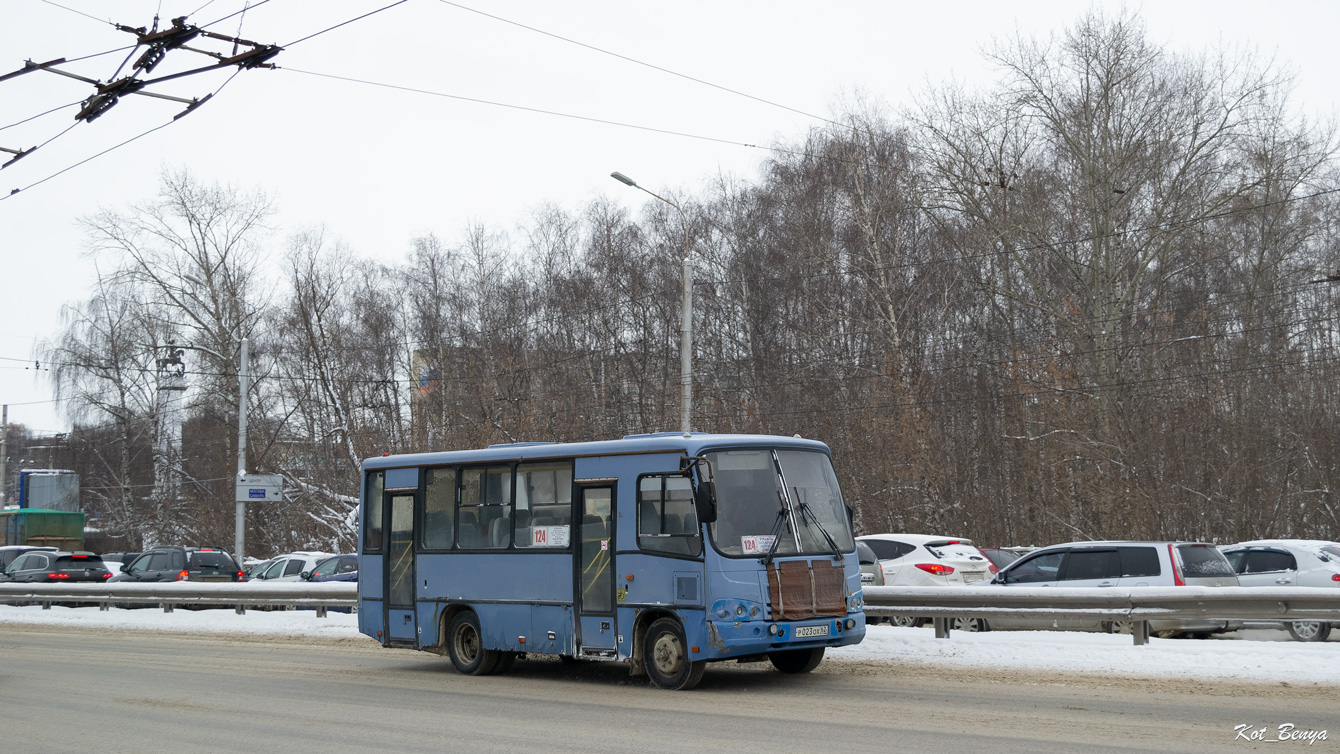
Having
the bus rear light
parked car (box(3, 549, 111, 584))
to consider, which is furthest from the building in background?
the bus rear light

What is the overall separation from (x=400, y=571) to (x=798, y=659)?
567cm

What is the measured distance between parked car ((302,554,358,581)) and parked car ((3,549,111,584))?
331 inches

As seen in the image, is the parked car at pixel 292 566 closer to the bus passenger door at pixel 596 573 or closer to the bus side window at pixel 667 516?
the bus passenger door at pixel 596 573

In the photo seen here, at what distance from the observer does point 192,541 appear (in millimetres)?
55219

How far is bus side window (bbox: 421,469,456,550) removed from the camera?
1593cm

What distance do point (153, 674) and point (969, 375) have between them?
102 ft

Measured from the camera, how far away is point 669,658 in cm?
1329

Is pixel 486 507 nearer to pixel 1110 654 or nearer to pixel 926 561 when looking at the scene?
pixel 1110 654

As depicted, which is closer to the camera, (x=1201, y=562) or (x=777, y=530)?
(x=777, y=530)

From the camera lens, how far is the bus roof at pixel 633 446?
1337 centimetres

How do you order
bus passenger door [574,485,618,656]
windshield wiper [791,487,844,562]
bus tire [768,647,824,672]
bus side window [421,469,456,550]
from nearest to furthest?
windshield wiper [791,487,844,562], bus passenger door [574,485,618,656], bus tire [768,647,824,672], bus side window [421,469,456,550]

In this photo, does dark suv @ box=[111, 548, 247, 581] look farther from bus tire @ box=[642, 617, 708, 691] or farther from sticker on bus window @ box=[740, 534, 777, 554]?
sticker on bus window @ box=[740, 534, 777, 554]

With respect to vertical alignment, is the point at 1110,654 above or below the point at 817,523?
below

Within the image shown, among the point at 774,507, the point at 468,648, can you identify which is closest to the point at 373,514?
the point at 468,648
